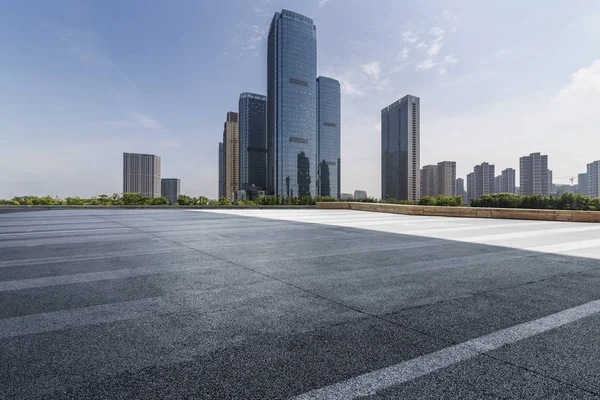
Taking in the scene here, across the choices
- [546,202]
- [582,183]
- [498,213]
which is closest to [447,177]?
[582,183]

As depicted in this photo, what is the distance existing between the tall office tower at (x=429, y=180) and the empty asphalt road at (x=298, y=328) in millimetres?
131022

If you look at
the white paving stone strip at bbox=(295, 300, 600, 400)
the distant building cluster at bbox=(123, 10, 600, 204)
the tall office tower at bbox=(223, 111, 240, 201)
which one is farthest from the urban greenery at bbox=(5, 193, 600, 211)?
the tall office tower at bbox=(223, 111, 240, 201)

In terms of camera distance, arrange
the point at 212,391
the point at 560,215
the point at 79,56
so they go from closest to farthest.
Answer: the point at 212,391
the point at 560,215
the point at 79,56

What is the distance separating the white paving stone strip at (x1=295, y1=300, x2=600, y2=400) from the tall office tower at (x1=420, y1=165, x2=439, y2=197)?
132 metres

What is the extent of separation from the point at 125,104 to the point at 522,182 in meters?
113

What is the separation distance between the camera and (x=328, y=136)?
149 metres

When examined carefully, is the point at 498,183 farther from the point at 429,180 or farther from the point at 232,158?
the point at 232,158

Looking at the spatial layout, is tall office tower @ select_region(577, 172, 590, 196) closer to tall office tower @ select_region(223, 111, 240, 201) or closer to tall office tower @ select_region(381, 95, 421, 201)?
tall office tower @ select_region(381, 95, 421, 201)

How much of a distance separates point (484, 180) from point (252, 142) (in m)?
112

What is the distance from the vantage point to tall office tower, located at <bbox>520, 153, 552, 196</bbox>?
94.2m

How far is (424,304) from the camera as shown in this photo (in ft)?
10.9

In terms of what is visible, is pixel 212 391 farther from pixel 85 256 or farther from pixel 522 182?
pixel 522 182

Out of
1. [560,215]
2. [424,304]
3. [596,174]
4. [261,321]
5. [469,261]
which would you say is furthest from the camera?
[596,174]

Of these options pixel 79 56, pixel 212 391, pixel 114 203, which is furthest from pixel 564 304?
pixel 79 56
